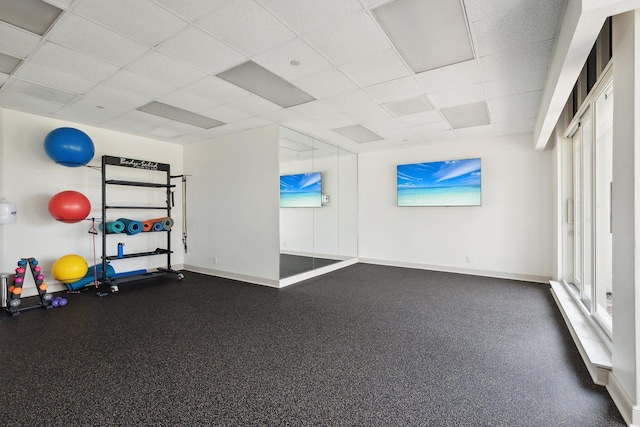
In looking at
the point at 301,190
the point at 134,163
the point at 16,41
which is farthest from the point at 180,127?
the point at 16,41

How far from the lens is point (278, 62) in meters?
3.01

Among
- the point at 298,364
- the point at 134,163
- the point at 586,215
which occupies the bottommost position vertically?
the point at 298,364

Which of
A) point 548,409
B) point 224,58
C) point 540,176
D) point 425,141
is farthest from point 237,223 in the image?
point 540,176

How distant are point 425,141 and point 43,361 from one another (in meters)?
6.51

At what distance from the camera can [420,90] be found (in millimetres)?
3701

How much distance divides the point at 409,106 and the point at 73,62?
400cm

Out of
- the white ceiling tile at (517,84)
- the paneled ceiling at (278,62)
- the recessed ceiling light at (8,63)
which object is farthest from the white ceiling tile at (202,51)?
the white ceiling tile at (517,84)

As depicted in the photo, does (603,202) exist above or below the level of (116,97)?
below

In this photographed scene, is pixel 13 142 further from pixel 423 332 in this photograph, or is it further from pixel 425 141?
pixel 425 141

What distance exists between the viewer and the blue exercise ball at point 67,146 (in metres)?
4.21

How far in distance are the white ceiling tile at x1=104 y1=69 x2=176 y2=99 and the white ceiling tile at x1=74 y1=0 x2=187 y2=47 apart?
0.84m

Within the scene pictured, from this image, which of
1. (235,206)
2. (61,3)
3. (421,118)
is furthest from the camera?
(235,206)

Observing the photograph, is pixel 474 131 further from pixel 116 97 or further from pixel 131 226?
pixel 131 226

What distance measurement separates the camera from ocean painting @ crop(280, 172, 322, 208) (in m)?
5.49
